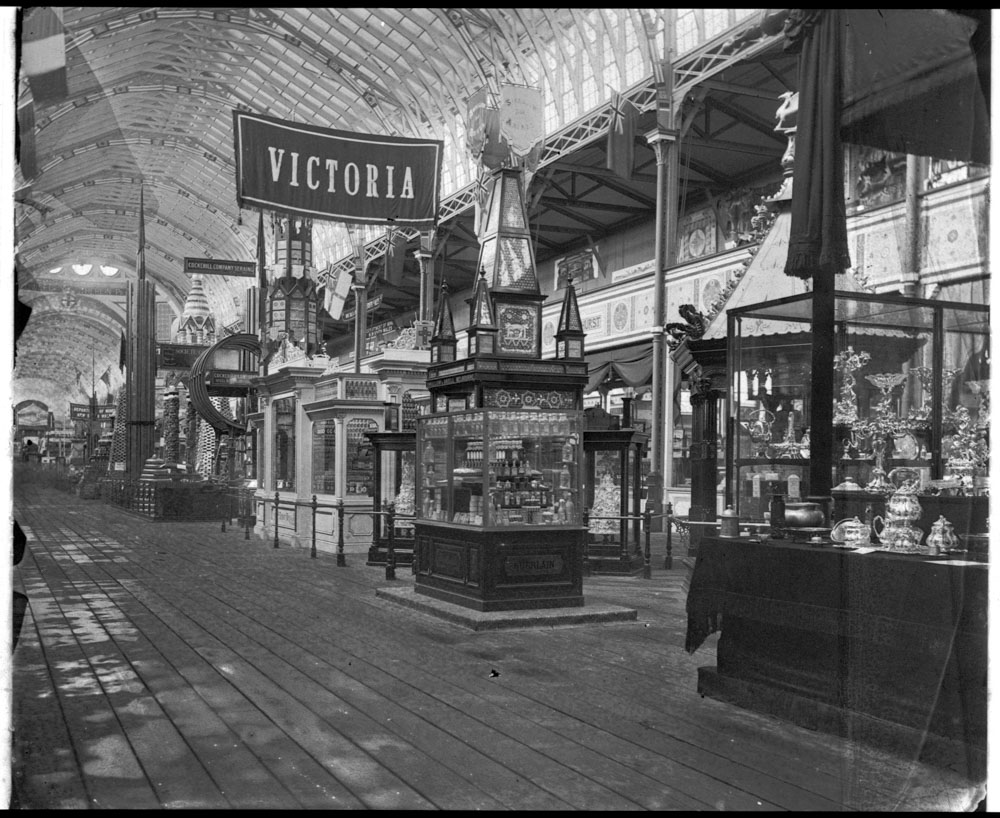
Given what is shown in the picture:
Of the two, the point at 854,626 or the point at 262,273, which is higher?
the point at 262,273

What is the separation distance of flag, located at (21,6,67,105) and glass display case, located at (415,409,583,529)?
487 centimetres

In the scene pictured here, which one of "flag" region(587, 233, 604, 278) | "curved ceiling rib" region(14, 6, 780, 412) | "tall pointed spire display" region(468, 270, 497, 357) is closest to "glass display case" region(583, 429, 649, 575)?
"tall pointed spire display" region(468, 270, 497, 357)

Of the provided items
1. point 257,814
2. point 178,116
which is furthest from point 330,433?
point 257,814

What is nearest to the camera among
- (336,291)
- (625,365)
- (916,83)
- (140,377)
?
(916,83)

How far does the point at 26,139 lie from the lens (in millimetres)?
3035

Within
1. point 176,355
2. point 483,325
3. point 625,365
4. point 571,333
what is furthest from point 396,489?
point 176,355

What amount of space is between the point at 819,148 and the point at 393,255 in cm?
1296

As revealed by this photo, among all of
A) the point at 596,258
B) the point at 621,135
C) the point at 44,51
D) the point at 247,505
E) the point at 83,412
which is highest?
the point at 596,258

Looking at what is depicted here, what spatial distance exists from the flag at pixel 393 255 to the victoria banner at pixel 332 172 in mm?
7681

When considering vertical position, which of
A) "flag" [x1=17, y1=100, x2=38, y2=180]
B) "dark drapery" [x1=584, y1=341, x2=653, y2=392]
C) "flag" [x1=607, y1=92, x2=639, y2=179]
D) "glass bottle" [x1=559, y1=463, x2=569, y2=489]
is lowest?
"glass bottle" [x1=559, y1=463, x2=569, y2=489]

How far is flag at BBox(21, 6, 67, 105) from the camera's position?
2.87 metres

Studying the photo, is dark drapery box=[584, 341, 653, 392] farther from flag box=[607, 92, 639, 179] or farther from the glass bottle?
the glass bottle

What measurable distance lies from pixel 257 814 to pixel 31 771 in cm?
124

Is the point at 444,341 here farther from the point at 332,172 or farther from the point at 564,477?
the point at 332,172
